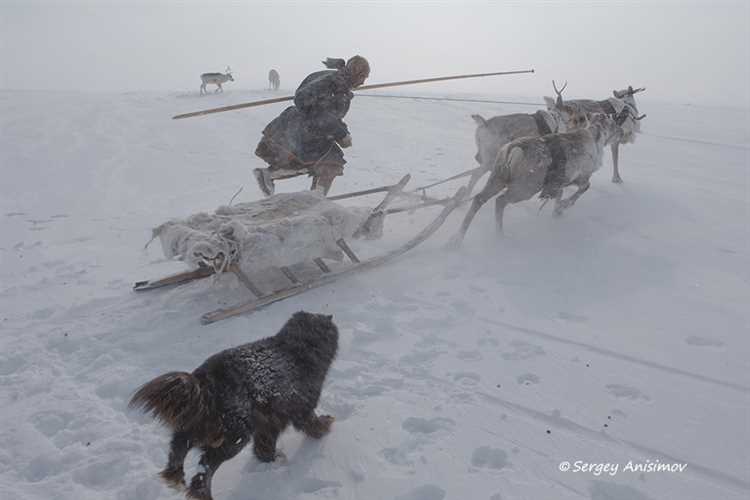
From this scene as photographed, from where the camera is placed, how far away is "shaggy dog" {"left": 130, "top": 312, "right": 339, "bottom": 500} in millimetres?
2225

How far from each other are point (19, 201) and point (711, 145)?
16.0 meters

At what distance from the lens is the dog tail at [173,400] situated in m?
2.19

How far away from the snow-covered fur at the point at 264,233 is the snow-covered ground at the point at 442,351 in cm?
48

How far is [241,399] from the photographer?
2441mm

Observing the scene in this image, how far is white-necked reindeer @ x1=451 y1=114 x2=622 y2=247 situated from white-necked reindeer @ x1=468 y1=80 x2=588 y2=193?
30.9 inches

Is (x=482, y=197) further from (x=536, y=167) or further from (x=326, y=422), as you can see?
(x=326, y=422)

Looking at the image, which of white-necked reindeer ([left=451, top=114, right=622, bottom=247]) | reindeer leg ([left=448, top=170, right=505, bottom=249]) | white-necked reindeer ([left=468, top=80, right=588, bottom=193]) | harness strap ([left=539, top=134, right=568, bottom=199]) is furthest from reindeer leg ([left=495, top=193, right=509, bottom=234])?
Result: white-necked reindeer ([left=468, top=80, right=588, bottom=193])

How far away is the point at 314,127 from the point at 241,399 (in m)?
4.14

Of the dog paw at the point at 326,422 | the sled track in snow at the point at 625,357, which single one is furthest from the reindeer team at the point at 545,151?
the dog paw at the point at 326,422

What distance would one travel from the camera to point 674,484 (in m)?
2.75

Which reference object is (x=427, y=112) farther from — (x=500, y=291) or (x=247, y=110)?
(x=500, y=291)

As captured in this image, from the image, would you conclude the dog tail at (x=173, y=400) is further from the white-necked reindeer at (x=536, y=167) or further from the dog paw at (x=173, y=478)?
the white-necked reindeer at (x=536, y=167)

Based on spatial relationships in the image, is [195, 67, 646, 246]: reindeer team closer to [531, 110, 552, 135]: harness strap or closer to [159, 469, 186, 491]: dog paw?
[531, 110, 552, 135]: harness strap


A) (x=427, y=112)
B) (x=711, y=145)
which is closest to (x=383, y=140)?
(x=427, y=112)
